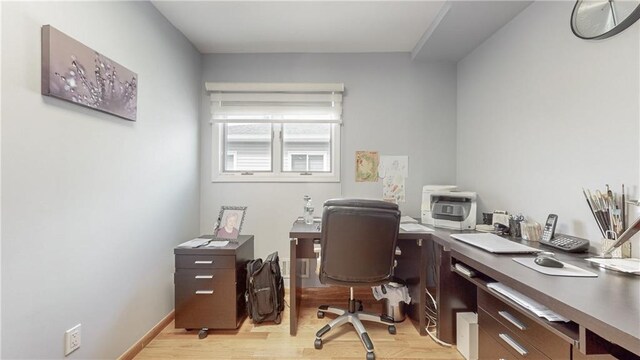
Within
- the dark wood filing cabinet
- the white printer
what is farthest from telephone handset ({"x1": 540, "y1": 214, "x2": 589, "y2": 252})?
the dark wood filing cabinet

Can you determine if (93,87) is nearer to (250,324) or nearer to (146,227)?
(146,227)

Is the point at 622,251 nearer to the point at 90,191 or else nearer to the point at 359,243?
the point at 359,243

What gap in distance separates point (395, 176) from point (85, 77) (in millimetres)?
2451

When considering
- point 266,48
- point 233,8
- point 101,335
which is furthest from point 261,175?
point 101,335

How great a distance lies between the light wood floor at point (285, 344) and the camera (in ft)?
5.55

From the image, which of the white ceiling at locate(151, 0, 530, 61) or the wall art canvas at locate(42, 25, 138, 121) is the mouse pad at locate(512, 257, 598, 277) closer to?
the white ceiling at locate(151, 0, 530, 61)

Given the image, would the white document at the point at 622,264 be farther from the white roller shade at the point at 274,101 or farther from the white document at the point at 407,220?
the white roller shade at the point at 274,101

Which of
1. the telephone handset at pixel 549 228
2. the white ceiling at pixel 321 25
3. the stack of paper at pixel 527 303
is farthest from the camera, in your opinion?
the white ceiling at pixel 321 25

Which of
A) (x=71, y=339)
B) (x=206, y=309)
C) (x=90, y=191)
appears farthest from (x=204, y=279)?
(x=90, y=191)

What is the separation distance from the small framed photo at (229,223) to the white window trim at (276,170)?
17.8 inches

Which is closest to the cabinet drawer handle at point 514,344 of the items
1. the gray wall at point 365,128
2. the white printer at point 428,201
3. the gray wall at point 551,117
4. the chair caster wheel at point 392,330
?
the gray wall at point 551,117

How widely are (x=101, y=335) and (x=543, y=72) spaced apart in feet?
10.5

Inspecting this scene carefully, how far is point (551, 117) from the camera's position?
5.16ft

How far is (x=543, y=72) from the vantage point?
1.63 m
